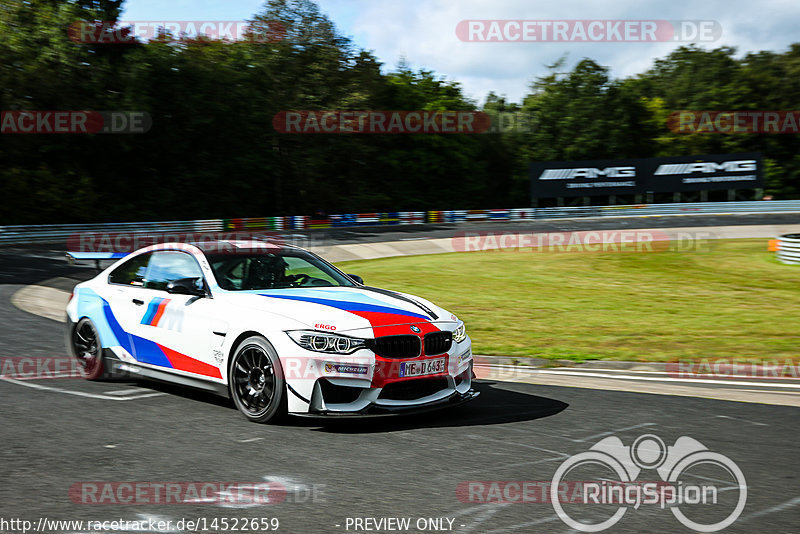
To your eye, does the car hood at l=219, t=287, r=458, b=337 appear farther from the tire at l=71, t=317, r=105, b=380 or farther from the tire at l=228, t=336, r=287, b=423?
the tire at l=71, t=317, r=105, b=380

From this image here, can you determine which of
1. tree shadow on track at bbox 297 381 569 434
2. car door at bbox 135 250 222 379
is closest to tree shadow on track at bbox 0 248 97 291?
car door at bbox 135 250 222 379

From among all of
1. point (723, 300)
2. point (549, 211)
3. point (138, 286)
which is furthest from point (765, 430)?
point (549, 211)

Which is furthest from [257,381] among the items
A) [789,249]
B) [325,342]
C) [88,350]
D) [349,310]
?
[789,249]

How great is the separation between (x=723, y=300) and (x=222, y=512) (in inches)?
548

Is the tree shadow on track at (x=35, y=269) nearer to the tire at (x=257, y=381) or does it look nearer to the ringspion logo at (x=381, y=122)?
the tire at (x=257, y=381)

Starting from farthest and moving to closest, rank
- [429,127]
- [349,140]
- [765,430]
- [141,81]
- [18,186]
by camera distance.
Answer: [429,127]
[349,140]
[141,81]
[18,186]
[765,430]

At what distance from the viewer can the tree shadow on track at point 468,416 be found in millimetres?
6555

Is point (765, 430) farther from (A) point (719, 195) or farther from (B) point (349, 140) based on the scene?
(A) point (719, 195)

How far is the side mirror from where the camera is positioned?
7.16 meters

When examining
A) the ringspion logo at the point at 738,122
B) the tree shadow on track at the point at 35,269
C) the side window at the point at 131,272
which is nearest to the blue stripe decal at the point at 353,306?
the side window at the point at 131,272

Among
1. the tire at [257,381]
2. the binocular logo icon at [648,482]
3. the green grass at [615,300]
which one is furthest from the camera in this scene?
the green grass at [615,300]

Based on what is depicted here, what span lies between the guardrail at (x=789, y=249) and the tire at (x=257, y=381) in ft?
68.8

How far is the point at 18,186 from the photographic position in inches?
1603

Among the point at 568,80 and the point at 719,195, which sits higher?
the point at 568,80
